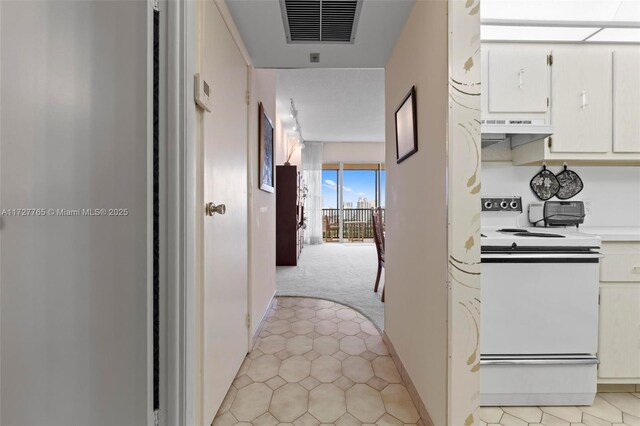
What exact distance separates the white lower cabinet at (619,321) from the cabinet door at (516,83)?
38.3 inches

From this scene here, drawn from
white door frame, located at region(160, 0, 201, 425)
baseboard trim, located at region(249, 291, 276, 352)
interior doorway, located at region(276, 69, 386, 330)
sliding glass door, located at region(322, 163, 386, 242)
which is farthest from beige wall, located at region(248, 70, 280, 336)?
sliding glass door, located at region(322, 163, 386, 242)

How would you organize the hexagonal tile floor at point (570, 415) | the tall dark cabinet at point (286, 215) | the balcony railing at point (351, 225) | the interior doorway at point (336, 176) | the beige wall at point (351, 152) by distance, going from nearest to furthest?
the hexagonal tile floor at point (570, 415), the interior doorway at point (336, 176), the tall dark cabinet at point (286, 215), the beige wall at point (351, 152), the balcony railing at point (351, 225)

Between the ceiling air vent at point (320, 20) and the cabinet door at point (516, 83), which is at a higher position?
the ceiling air vent at point (320, 20)

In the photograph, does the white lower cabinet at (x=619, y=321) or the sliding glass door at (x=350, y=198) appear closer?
the white lower cabinet at (x=619, y=321)

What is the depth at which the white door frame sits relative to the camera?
1089 mm

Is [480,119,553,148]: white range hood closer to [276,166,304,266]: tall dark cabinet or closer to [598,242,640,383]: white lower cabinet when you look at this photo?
[598,242,640,383]: white lower cabinet

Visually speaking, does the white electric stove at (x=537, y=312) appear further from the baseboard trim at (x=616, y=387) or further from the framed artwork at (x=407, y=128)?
the framed artwork at (x=407, y=128)

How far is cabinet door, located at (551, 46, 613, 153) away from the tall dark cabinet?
11.7ft

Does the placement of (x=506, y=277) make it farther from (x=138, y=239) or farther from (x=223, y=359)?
(x=138, y=239)

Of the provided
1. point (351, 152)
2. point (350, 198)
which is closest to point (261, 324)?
point (351, 152)

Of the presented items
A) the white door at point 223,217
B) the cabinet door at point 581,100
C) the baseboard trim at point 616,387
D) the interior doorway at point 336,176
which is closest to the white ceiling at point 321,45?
the white door at point 223,217

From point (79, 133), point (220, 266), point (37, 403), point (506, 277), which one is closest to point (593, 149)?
point (506, 277)

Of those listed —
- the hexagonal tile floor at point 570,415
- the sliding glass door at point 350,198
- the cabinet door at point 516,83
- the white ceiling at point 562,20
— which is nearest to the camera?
the hexagonal tile floor at point 570,415

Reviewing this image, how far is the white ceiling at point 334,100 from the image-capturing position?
3.91 m
